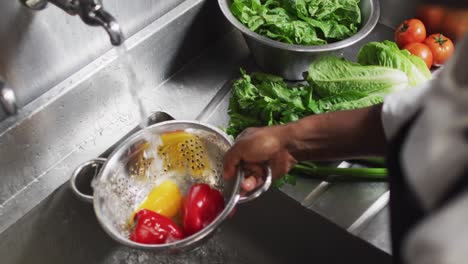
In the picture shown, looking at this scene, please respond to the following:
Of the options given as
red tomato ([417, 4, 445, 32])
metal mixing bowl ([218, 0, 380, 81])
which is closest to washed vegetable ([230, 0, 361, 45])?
metal mixing bowl ([218, 0, 380, 81])

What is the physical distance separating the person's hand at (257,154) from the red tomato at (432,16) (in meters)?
0.72

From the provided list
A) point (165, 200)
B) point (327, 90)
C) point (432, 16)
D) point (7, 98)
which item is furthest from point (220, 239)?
point (432, 16)

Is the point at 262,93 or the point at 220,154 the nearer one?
the point at 220,154

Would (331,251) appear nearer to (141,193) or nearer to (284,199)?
(284,199)

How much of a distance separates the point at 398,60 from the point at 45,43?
76cm

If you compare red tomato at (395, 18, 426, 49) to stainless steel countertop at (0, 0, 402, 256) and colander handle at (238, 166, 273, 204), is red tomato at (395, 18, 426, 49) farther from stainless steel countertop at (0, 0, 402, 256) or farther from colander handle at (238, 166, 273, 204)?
colander handle at (238, 166, 273, 204)

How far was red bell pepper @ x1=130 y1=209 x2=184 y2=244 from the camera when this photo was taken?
0.82 meters

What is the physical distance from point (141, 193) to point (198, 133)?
0.54 ft

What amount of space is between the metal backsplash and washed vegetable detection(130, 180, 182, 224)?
0.32 meters

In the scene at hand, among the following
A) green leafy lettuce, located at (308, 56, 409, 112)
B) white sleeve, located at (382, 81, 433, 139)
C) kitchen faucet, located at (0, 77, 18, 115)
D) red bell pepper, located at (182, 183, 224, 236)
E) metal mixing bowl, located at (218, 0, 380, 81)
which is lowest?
green leafy lettuce, located at (308, 56, 409, 112)

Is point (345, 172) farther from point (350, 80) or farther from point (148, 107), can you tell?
point (148, 107)

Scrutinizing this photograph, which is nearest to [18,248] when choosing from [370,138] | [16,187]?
[16,187]

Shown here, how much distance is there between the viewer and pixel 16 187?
973mm

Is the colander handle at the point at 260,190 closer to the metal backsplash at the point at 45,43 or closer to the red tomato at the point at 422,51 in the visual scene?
the metal backsplash at the point at 45,43
